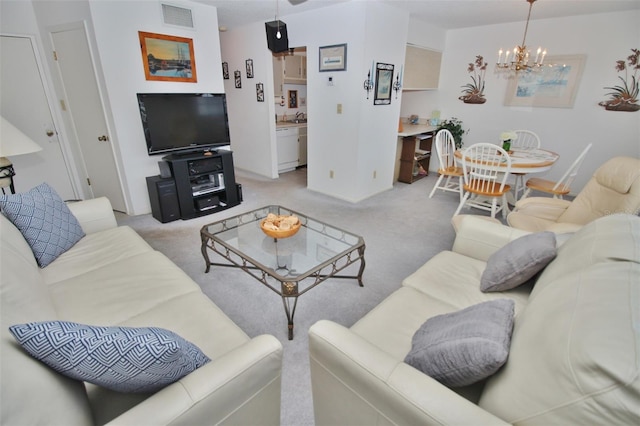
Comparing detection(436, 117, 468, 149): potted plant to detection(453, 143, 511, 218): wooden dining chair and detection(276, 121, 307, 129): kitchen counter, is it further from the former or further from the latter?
detection(276, 121, 307, 129): kitchen counter

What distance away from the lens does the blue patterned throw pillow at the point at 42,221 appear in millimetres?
1719

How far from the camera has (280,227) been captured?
2135 mm

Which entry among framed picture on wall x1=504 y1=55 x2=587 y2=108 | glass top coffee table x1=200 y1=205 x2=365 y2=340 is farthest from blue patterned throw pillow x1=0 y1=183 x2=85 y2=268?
framed picture on wall x1=504 y1=55 x2=587 y2=108

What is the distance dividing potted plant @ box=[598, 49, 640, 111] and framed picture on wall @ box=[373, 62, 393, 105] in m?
2.79

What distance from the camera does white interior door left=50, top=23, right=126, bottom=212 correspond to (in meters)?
3.09

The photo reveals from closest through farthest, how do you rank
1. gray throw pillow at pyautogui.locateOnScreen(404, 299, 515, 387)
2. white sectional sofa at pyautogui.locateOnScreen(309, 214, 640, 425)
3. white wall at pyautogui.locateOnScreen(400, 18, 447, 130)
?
white sectional sofa at pyautogui.locateOnScreen(309, 214, 640, 425) < gray throw pillow at pyautogui.locateOnScreen(404, 299, 515, 387) < white wall at pyautogui.locateOnScreen(400, 18, 447, 130)

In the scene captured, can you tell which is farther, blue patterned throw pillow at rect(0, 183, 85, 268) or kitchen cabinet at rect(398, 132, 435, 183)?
kitchen cabinet at rect(398, 132, 435, 183)

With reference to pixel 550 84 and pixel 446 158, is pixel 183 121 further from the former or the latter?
pixel 550 84

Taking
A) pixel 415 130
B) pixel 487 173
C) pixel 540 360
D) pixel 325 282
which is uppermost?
pixel 415 130

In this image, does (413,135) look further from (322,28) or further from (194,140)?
(194,140)

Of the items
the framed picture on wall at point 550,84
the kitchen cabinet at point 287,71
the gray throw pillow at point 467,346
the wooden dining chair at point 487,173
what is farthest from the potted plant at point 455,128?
the gray throw pillow at point 467,346

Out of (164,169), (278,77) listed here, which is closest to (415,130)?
(278,77)

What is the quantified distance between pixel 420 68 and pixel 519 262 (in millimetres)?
4113

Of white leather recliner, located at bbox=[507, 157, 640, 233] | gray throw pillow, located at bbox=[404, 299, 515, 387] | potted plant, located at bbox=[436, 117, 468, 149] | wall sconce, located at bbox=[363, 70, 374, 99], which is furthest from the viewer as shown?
potted plant, located at bbox=[436, 117, 468, 149]
